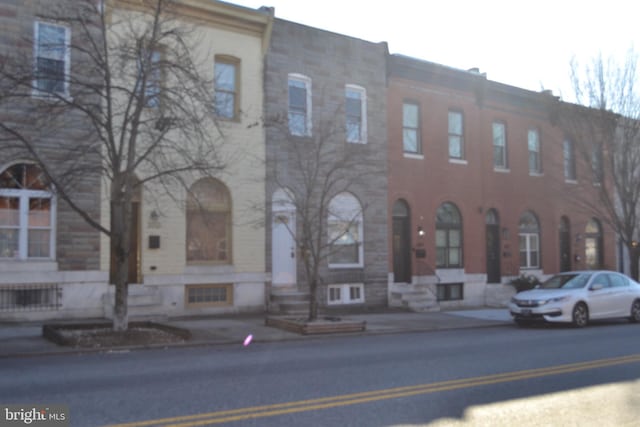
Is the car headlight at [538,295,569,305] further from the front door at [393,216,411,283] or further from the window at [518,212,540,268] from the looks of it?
the window at [518,212,540,268]

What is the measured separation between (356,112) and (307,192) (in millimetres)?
6533

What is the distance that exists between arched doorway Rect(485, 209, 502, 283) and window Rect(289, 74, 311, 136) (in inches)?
355

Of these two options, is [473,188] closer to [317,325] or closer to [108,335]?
[317,325]

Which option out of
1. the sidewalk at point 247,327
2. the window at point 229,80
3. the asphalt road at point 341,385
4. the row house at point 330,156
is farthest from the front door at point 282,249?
the asphalt road at point 341,385

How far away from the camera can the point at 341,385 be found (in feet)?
26.0

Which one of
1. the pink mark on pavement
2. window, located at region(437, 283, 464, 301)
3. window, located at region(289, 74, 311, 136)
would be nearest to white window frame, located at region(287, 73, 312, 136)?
window, located at region(289, 74, 311, 136)

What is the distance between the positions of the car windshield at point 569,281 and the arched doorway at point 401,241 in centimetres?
555

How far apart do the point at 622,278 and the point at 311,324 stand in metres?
9.42

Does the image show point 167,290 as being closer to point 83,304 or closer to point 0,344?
point 83,304

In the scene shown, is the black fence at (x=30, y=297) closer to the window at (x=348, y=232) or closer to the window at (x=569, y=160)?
the window at (x=348, y=232)

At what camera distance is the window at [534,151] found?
26.3 metres

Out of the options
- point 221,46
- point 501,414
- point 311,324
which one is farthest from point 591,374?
point 221,46

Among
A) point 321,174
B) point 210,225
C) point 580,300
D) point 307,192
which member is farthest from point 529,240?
point 210,225

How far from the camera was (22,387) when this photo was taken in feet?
24.9
